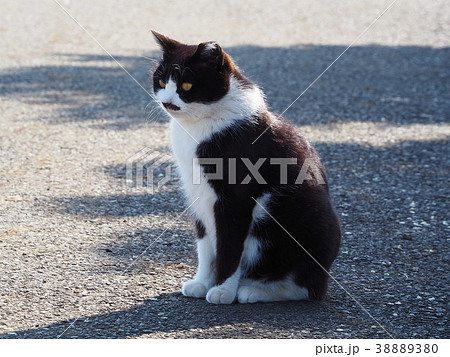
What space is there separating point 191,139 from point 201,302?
847 mm

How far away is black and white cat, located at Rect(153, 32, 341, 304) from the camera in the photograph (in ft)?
11.4

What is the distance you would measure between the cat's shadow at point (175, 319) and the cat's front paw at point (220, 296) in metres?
0.03

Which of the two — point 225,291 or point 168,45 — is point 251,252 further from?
point 168,45

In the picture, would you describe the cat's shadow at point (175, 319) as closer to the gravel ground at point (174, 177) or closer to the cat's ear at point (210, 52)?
the gravel ground at point (174, 177)

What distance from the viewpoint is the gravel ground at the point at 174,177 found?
11.3ft

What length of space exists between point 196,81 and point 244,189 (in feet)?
2.01

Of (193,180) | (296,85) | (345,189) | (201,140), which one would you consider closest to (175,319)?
(193,180)

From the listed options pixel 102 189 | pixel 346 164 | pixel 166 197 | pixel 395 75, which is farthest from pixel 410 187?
pixel 395 75

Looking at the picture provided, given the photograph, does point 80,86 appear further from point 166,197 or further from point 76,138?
point 166,197

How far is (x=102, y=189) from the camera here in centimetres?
544

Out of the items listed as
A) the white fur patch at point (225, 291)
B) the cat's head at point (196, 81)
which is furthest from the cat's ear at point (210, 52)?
the white fur patch at point (225, 291)

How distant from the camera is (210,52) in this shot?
11.5 ft
